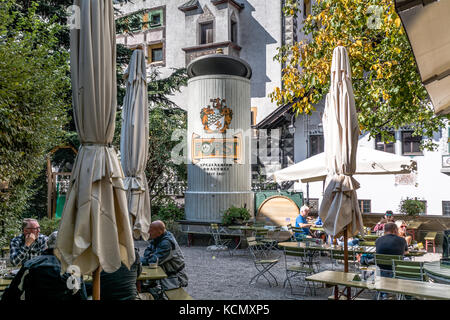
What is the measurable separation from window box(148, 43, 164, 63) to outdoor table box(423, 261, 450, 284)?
2748 centimetres

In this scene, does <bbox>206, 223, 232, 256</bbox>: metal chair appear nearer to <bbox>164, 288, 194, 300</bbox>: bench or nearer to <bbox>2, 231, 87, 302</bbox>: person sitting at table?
<bbox>164, 288, 194, 300</bbox>: bench

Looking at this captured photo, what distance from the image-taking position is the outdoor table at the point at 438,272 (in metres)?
5.82

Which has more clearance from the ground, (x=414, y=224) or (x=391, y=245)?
(x=391, y=245)

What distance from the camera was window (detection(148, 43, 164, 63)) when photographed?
31514 mm

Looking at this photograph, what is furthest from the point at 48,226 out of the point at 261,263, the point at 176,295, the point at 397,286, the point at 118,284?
the point at 397,286

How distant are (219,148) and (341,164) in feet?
30.0

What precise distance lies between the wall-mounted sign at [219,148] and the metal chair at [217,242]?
103 inches

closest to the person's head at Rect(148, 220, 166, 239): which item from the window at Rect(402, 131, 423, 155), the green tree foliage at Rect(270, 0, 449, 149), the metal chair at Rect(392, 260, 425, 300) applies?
the metal chair at Rect(392, 260, 425, 300)

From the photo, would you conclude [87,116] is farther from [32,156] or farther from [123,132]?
[32,156]

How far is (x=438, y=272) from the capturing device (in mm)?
5977

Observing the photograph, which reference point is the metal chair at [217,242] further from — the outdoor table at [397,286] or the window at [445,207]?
the window at [445,207]

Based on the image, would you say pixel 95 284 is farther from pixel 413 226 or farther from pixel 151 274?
pixel 413 226

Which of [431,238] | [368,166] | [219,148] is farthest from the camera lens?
[219,148]

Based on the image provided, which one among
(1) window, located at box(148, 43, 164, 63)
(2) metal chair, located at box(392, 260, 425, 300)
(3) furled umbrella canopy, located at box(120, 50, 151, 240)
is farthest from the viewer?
(1) window, located at box(148, 43, 164, 63)
